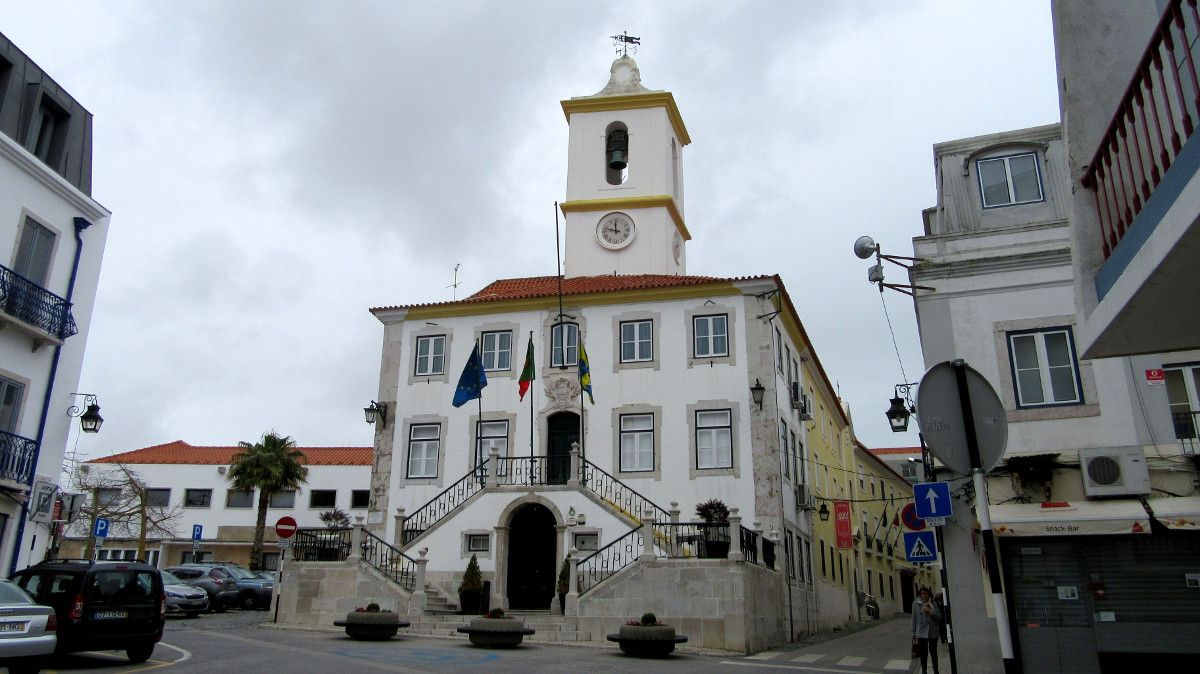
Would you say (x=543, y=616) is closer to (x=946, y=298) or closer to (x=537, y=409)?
(x=537, y=409)

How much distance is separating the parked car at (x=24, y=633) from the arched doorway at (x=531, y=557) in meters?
12.3

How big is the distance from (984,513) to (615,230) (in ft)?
91.1

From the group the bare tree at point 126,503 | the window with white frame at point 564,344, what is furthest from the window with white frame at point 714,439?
the bare tree at point 126,503

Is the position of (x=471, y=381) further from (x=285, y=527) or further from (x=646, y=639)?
(x=646, y=639)

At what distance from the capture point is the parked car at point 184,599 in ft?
81.9

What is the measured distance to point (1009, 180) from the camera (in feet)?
53.0

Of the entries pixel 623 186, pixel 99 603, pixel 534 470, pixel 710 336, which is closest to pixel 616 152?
pixel 623 186

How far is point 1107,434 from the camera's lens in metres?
13.7

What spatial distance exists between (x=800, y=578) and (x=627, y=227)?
44.9 ft

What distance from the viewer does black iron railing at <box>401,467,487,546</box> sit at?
24500 millimetres

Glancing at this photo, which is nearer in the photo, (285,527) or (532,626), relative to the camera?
(532,626)

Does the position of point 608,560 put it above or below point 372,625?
above

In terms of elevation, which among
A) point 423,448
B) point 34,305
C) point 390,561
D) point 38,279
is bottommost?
point 390,561

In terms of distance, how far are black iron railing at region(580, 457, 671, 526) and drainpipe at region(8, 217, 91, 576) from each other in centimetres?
1232
